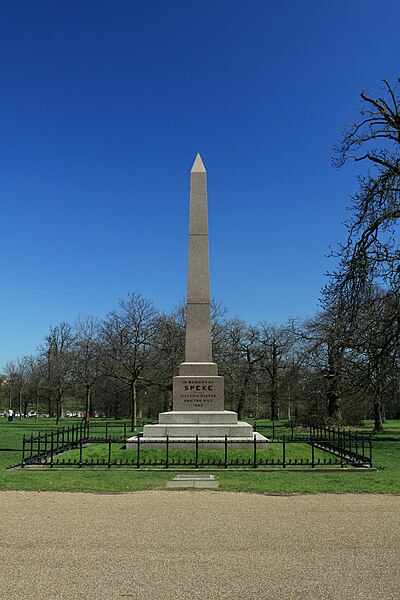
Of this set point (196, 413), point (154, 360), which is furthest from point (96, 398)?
point (196, 413)

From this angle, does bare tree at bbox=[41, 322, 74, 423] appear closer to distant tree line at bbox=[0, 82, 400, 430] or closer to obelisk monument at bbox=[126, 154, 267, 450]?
distant tree line at bbox=[0, 82, 400, 430]

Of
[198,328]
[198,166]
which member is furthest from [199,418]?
[198,166]

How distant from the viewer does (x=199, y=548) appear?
19.5 feet

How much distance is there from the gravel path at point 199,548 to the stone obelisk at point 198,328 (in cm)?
890

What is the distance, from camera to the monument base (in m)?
15.9

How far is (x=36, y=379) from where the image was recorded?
55.4 metres

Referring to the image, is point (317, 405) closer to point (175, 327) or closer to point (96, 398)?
point (175, 327)

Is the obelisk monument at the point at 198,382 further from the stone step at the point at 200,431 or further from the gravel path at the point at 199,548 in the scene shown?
the gravel path at the point at 199,548

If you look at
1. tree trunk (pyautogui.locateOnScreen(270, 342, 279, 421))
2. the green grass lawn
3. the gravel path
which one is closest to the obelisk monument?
the green grass lawn

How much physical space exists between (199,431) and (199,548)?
1075cm

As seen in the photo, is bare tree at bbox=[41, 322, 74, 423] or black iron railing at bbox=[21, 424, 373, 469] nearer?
black iron railing at bbox=[21, 424, 373, 469]

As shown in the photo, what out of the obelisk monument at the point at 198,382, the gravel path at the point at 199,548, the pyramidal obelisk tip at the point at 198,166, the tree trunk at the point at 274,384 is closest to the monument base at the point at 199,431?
the obelisk monument at the point at 198,382

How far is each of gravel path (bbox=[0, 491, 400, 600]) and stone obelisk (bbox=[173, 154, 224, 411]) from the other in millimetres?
8904

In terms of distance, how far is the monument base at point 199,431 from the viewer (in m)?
15.9
